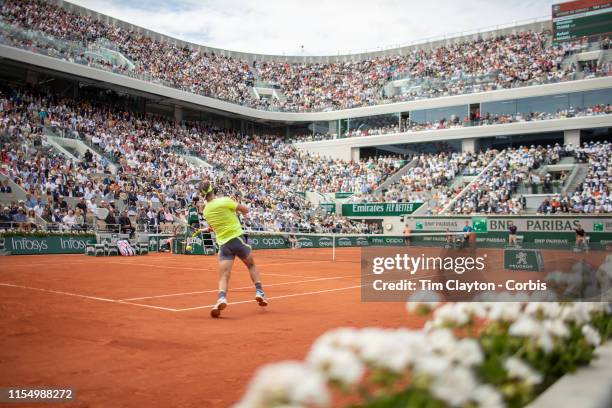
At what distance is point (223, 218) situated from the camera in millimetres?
8688

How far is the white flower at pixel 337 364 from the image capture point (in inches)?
63.6

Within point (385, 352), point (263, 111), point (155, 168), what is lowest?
point (385, 352)

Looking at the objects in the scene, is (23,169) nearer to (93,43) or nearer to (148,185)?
(148,185)

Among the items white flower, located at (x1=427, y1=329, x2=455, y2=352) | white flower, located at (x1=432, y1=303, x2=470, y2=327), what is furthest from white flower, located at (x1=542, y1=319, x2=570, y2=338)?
white flower, located at (x1=427, y1=329, x2=455, y2=352)

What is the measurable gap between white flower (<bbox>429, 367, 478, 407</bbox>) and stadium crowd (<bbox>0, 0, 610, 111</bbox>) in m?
38.5

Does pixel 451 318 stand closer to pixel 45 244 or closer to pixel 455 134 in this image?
pixel 45 244

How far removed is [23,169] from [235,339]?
932 inches

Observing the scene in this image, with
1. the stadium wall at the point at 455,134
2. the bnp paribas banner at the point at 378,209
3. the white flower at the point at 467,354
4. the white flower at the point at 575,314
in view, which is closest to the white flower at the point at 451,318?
the white flower at the point at 467,354

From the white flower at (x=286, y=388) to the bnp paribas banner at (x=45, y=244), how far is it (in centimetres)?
2479

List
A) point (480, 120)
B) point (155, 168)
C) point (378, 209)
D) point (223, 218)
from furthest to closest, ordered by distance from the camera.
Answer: point (480, 120) < point (378, 209) < point (155, 168) < point (223, 218)

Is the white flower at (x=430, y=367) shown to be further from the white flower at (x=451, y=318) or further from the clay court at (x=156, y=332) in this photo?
the clay court at (x=156, y=332)

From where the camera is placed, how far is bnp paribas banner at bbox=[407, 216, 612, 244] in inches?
Result: 1246

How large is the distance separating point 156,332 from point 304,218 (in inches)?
1341

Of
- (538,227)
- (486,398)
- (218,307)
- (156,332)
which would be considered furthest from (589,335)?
(538,227)
